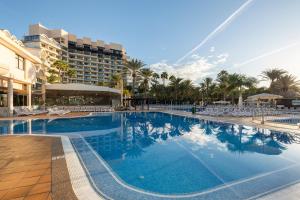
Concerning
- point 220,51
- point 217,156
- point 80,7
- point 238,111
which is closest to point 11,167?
point 217,156

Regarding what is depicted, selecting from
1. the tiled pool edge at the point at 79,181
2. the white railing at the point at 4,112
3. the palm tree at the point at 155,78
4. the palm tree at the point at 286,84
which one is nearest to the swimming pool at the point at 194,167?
the tiled pool edge at the point at 79,181

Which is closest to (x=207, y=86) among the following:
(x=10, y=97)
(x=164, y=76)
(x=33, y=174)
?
(x=164, y=76)

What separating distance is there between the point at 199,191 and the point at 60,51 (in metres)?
71.8

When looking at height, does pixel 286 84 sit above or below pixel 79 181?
above

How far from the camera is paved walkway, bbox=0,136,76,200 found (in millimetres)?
3258

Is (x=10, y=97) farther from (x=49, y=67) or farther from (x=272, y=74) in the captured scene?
(x=272, y=74)

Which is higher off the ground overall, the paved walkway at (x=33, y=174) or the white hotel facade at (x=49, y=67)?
the white hotel facade at (x=49, y=67)

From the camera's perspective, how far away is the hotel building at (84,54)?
2465 inches

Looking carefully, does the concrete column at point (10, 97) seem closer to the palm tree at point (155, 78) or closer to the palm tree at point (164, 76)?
the palm tree at point (155, 78)

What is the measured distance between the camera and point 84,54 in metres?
72.9

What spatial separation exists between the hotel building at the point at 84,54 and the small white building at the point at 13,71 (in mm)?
39014

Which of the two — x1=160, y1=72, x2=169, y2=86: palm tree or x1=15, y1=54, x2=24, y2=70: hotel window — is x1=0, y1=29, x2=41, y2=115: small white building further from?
x1=160, y1=72, x2=169, y2=86: palm tree

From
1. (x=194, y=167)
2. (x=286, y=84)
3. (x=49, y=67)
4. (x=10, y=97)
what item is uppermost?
(x=49, y=67)

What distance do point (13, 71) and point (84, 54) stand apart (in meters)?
59.1
